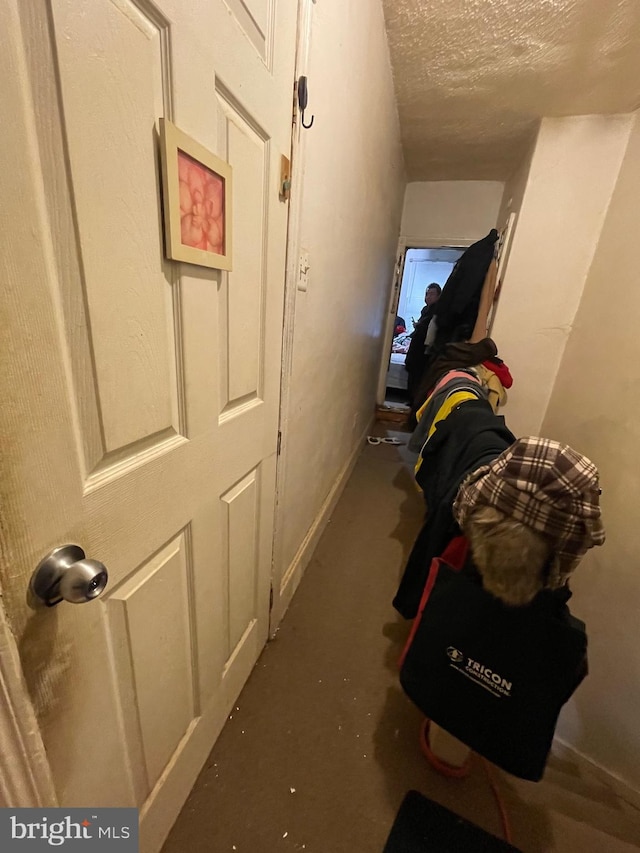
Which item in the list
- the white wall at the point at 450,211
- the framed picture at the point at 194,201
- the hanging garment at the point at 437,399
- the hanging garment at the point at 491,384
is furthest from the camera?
the white wall at the point at 450,211

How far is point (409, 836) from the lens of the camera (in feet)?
3.06

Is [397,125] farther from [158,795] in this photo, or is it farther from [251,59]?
[158,795]

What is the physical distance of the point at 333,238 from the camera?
4.71 feet

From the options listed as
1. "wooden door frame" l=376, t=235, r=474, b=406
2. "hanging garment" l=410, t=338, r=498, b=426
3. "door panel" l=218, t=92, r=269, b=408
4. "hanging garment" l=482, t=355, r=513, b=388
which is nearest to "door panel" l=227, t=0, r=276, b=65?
"door panel" l=218, t=92, r=269, b=408

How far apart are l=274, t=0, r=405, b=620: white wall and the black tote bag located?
0.68 m

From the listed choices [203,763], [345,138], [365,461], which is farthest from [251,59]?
[365,461]

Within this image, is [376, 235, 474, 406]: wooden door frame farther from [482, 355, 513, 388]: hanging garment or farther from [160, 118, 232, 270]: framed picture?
[160, 118, 232, 270]: framed picture

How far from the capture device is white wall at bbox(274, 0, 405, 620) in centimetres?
112

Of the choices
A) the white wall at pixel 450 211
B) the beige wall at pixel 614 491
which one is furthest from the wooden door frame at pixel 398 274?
the beige wall at pixel 614 491

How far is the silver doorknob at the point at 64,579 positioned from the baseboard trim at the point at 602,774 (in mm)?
1640

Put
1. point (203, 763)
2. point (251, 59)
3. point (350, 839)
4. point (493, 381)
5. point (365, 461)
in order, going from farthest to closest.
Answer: point (365, 461)
point (493, 381)
point (203, 763)
point (350, 839)
point (251, 59)

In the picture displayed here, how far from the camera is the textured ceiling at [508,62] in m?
1.43

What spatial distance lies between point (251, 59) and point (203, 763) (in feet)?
5.81

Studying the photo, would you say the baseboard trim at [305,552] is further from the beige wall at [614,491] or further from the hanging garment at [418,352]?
the hanging garment at [418,352]
